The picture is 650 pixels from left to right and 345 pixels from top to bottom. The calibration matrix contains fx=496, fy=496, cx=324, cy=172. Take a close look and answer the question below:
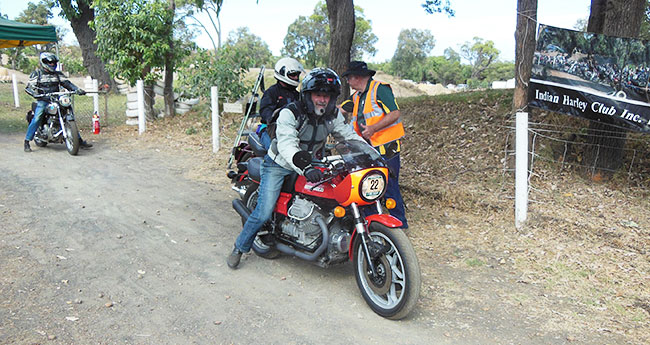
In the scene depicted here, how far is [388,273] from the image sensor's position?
12.6ft

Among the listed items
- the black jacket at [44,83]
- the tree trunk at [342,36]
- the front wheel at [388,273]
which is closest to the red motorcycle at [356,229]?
the front wheel at [388,273]

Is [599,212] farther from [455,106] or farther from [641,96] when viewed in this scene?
[455,106]

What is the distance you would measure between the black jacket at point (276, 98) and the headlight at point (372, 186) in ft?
8.09

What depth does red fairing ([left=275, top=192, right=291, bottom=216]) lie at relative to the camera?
179 inches

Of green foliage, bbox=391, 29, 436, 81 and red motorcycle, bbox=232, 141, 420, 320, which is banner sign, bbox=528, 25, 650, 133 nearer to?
red motorcycle, bbox=232, 141, 420, 320

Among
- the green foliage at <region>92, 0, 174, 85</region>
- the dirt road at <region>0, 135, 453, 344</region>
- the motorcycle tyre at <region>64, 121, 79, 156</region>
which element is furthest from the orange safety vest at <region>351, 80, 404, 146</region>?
the green foliage at <region>92, 0, 174, 85</region>

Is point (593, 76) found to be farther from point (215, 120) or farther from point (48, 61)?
point (48, 61)

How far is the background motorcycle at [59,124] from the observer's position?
9.36m

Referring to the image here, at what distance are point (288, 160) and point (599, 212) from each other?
14.1 feet

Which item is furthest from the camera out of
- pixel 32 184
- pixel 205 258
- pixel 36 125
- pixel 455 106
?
pixel 455 106

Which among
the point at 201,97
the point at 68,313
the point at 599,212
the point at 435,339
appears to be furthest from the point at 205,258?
the point at 201,97

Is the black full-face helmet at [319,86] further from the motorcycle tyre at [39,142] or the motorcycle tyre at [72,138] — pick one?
the motorcycle tyre at [39,142]

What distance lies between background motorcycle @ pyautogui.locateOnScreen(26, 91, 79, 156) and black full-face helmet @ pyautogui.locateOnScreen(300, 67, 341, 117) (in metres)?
6.78

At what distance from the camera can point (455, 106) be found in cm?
1047
